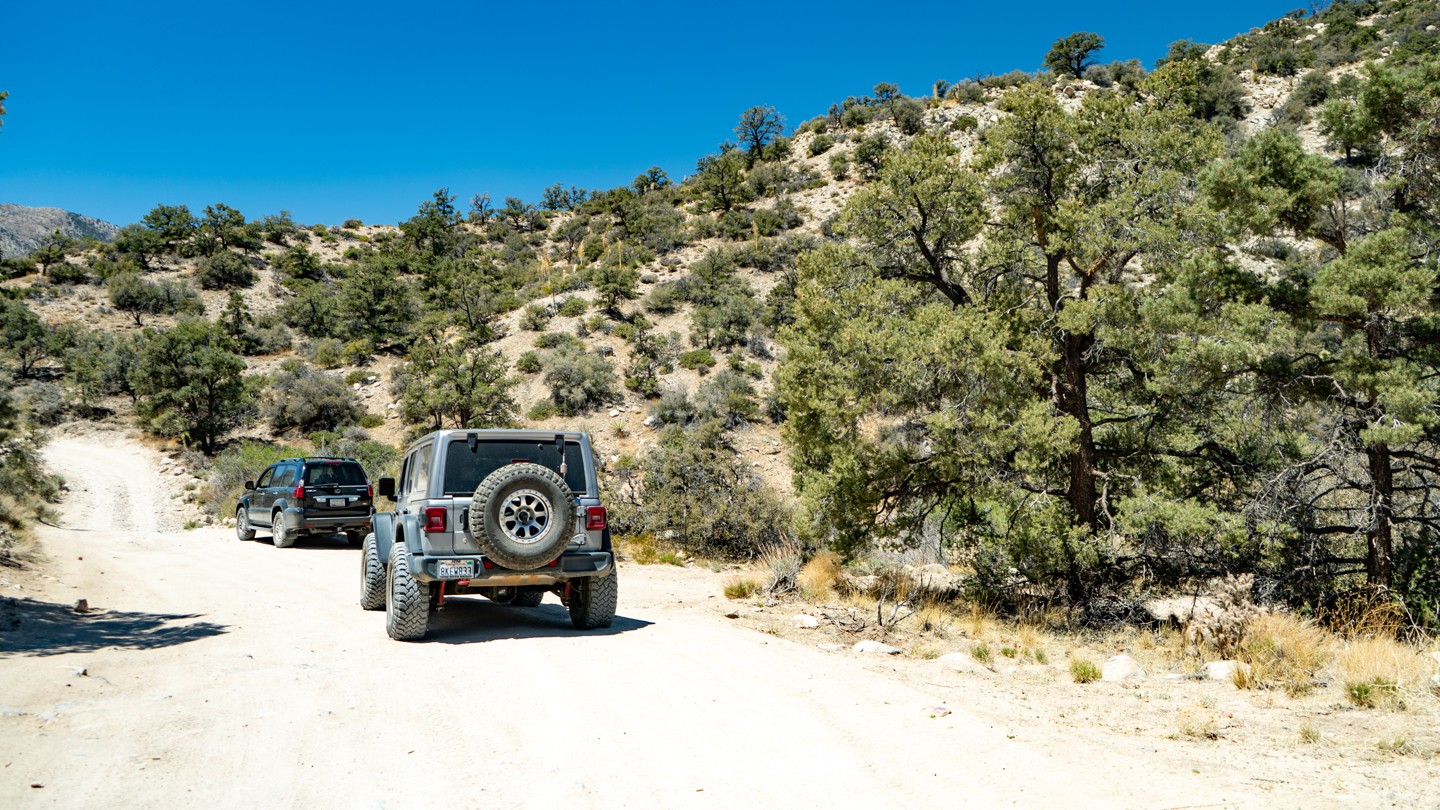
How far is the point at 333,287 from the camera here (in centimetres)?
5531

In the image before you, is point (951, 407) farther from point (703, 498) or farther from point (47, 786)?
point (47, 786)

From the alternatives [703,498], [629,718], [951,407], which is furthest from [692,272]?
[629,718]

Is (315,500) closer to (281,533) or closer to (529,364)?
(281,533)

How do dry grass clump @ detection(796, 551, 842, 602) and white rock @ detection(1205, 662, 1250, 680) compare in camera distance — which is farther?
dry grass clump @ detection(796, 551, 842, 602)

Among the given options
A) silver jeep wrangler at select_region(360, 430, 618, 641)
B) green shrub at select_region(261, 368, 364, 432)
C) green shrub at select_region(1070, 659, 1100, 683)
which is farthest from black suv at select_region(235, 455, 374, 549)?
green shrub at select_region(261, 368, 364, 432)

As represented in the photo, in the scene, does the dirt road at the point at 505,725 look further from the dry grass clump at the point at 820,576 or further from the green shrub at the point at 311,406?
the green shrub at the point at 311,406

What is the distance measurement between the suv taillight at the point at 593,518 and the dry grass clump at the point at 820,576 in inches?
185

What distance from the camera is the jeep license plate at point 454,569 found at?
812cm

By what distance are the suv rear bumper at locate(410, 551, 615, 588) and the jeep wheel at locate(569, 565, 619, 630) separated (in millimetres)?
226

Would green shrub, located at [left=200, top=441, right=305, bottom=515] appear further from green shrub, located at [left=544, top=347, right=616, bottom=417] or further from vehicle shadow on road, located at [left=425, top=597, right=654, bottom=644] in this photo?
vehicle shadow on road, located at [left=425, top=597, right=654, bottom=644]

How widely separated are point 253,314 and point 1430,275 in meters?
53.8

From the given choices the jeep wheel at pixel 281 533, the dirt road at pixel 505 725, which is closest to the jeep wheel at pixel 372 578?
the dirt road at pixel 505 725

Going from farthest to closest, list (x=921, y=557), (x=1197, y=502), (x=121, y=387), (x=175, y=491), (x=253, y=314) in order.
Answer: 1. (x=253, y=314)
2. (x=121, y=387)
3. (x=175, y=491)
4. (x=921, y=557)
5. (x=1197, y=502)

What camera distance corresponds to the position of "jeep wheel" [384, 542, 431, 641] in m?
8.16
